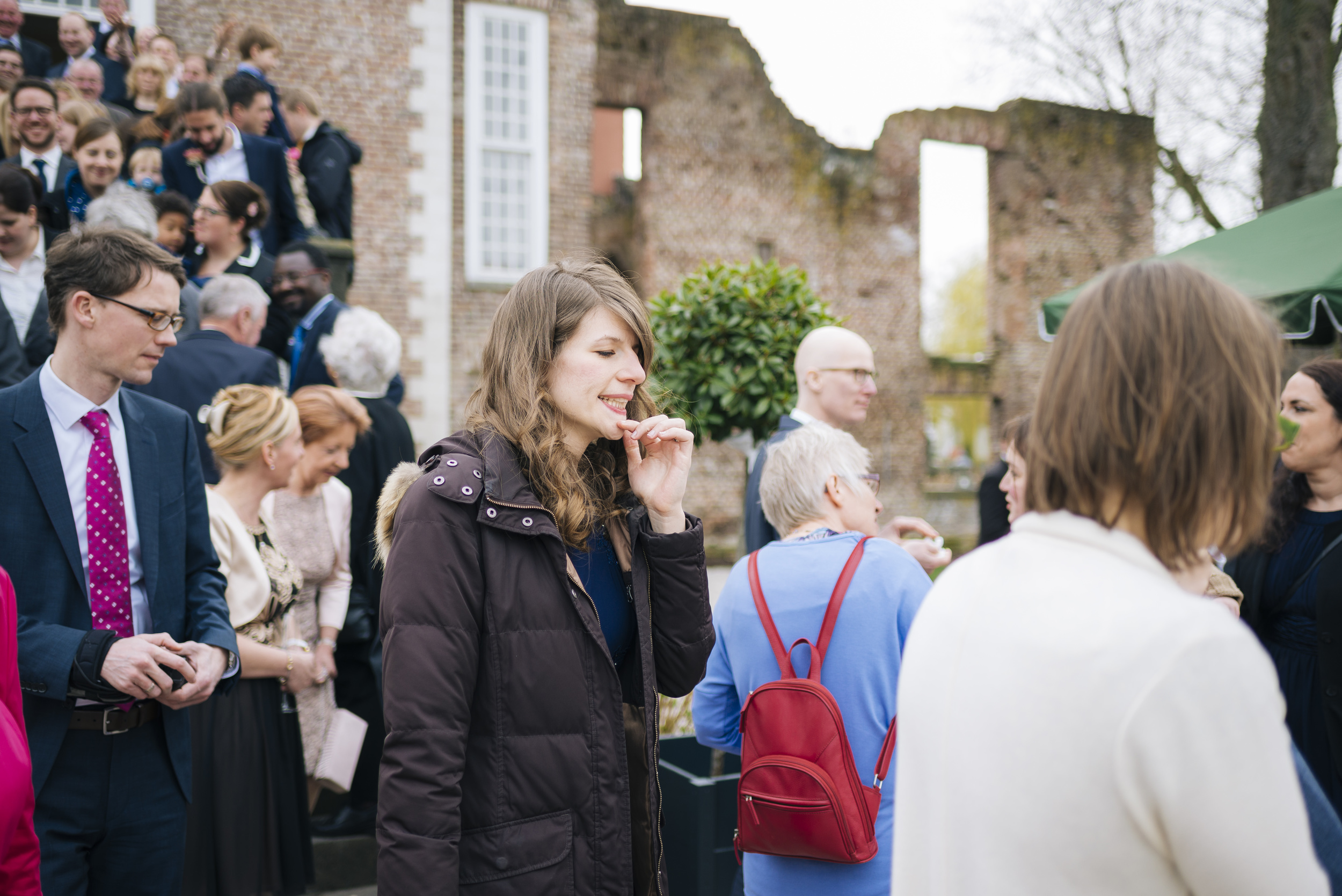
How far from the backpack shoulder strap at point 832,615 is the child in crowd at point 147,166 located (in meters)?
6.36

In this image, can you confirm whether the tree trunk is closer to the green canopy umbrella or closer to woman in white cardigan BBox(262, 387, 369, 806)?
the green canopy umbrella

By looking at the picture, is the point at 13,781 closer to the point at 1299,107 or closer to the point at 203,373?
the point at 203,373

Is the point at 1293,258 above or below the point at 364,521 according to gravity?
above

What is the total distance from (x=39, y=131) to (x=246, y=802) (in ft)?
18.2

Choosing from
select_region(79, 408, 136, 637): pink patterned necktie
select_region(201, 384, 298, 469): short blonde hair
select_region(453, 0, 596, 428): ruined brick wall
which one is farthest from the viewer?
select_region(453, 0, 596, 428): ruined brick wall

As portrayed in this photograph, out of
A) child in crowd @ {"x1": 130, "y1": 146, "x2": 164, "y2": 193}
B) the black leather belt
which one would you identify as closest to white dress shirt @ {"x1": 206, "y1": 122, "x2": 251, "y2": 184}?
child in crowd @ {"x1": 130, "y1": 146, "x2": 164, "y2": 193}

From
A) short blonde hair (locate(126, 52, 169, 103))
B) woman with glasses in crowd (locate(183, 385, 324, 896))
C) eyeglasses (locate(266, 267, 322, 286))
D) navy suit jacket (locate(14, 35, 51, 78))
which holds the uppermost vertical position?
navy suit jacket (locate(14, 35, 51, 78))

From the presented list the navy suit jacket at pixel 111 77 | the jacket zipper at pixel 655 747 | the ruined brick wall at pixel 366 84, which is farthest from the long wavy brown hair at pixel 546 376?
the ruined brick wall at pixel 366 84

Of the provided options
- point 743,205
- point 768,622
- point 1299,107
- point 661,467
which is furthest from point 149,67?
point 743,205

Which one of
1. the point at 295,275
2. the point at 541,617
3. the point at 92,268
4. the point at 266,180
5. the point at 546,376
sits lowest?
the point at 541,617

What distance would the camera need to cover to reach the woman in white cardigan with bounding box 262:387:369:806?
3.76 m

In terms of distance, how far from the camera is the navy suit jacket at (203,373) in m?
3.87

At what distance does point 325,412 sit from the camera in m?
3.79

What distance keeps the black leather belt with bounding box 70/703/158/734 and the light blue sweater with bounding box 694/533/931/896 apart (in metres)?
1.52
